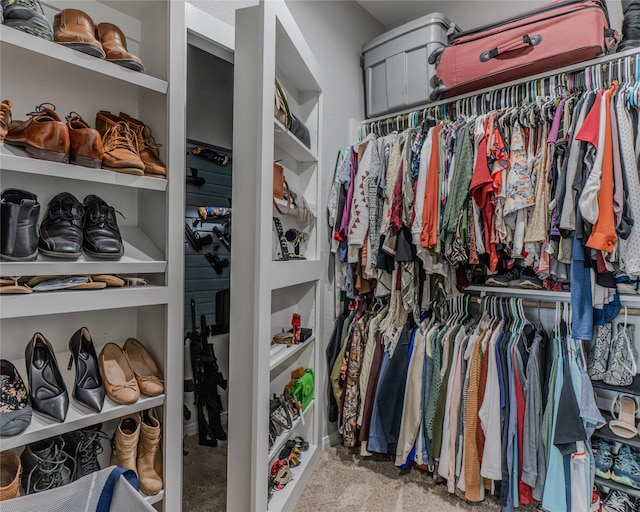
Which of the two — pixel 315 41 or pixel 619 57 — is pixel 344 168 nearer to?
pixel 315 41

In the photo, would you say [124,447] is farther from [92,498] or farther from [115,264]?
[115,264]

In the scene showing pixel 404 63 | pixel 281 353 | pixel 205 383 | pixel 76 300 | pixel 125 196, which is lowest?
pixel 205 383

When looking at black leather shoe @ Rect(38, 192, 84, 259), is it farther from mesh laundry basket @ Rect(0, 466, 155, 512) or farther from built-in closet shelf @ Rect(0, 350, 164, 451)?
mesh laundry basket @ Rect(0, 466, 155, 512)

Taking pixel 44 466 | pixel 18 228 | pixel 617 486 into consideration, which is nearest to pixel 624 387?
pixel 617 486

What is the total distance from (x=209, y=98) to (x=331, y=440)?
1.96 meters

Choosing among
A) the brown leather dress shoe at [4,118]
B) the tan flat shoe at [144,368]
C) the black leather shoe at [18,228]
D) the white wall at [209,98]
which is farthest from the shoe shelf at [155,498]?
the white wall at [209,98]

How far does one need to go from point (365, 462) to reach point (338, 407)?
12.3 inches

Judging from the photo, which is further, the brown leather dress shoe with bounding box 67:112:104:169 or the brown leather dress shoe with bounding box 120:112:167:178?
the brown leather dress shoe with bounding box 120:112:167:178

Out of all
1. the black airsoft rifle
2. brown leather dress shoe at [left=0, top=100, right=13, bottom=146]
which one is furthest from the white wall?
the black airsoft rifle

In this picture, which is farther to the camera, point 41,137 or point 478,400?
point 478,400

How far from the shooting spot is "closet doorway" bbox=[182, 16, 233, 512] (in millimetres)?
1491

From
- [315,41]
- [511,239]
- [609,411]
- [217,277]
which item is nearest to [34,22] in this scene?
[217,277]

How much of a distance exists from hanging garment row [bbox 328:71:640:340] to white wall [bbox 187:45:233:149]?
29.6 inches

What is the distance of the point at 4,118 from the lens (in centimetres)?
101
